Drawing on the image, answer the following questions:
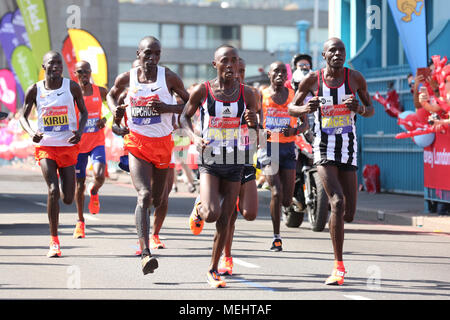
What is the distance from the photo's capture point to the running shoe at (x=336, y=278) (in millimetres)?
8828

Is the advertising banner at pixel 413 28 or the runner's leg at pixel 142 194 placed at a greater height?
the advertising banner at pixel 413 28

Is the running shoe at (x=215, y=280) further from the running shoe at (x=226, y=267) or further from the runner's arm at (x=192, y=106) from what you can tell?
the runner's arm at (x=192, y=106)

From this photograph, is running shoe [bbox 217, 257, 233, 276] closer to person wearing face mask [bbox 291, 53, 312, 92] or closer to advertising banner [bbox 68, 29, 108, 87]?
person wearing face mask [bbox 291, 53, 312, 92]

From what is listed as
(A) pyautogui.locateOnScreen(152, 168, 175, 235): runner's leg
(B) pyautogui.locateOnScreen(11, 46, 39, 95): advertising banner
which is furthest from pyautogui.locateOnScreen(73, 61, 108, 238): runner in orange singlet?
(B) pyautogui.locateOnScreen(11, 46, 39, 95): advertising banner

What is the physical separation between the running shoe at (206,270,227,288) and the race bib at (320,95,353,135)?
5.50 feet

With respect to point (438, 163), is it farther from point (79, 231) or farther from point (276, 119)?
point (79, 231)

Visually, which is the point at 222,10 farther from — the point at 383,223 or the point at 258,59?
the point at 383,223

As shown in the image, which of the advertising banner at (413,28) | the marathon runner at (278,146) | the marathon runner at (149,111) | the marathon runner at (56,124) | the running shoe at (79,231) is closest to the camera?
the marathon runner at (149,111)

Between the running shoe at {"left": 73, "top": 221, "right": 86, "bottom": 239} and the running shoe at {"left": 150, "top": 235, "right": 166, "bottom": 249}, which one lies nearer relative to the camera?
the running shoe at {"left": 150, "top": 235, "right": 166, "bottom": 249}

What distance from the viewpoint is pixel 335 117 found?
923cm

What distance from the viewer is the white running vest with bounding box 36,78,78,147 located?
36.1 ft

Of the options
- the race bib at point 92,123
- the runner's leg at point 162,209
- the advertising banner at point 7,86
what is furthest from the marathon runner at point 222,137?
the advertising banner at point 7,86

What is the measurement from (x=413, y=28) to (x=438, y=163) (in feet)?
7.19

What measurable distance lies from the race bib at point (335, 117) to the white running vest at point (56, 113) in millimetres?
3114
